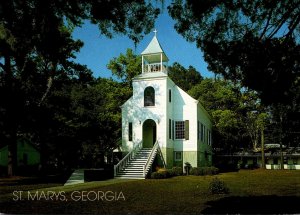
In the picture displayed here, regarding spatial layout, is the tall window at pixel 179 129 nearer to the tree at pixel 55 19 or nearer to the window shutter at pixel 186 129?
the window shutter at pixel 186 129

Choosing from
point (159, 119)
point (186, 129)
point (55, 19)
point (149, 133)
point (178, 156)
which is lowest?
point (178, 156)

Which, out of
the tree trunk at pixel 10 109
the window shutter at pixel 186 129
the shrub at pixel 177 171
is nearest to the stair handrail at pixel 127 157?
the shrub at pixel 177 171

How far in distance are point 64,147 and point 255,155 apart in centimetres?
3563

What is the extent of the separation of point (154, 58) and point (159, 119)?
255 inches

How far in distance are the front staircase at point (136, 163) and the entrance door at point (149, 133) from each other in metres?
2.75

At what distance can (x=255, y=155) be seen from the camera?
2542 inches

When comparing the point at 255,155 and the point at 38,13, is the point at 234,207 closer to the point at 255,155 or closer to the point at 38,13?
the point at 38,13

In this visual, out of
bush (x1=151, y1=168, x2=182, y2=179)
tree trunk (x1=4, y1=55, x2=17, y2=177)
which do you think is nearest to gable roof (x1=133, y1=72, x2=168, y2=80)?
bush (x1=151, y1=168, x2=182, y2=179)

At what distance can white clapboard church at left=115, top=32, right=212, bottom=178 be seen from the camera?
32.5m

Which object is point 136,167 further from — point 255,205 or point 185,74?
point 185,74

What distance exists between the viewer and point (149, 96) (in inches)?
1325

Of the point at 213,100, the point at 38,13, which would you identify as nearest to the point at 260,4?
the point at 38,13

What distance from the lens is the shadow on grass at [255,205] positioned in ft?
39.4

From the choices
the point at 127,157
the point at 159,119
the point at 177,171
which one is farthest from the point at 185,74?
the point at 127,157
